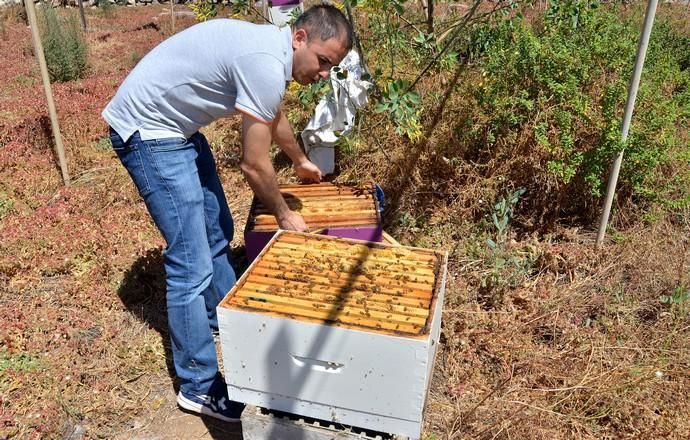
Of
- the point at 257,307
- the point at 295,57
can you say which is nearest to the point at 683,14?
the point at 295,57

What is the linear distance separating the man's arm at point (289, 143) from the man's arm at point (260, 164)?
477 mm

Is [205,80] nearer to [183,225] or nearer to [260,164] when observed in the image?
[260,164]

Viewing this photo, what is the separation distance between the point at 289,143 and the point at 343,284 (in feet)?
3.32

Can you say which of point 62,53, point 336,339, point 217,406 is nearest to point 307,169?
point 217,406

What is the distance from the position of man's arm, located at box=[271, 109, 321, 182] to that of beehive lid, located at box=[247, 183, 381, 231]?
7.0 inches

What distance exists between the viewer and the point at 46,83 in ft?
13.9

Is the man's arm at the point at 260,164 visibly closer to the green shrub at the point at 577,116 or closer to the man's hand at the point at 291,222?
the man's hand at the point at 291,222

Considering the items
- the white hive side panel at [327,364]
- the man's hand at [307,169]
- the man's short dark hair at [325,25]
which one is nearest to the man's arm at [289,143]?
the man's hand at [307,169]

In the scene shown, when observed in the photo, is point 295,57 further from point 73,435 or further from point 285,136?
point 73,435

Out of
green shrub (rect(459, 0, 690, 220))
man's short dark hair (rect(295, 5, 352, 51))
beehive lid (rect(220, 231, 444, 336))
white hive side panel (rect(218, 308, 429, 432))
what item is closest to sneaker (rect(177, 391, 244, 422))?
white hive side panel (rect(218, 308, 429, 432))

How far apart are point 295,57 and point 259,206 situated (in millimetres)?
1169

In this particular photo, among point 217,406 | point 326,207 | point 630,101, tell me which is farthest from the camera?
point 326,207

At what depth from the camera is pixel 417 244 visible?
3.76 m

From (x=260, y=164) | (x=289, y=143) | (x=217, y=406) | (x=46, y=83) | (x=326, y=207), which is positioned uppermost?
(x=260, y=164)
